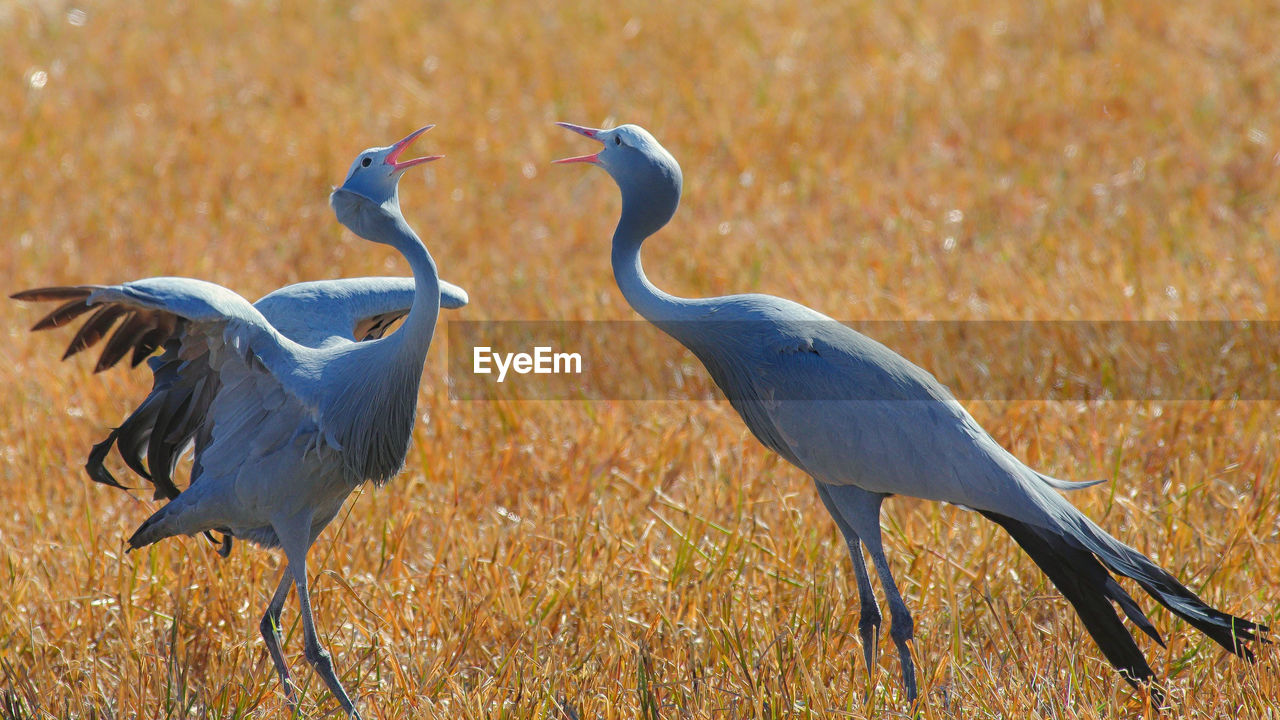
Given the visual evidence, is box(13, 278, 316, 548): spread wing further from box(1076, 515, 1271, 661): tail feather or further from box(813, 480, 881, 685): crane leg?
box(1076, 515, 1271, 661): tail feather

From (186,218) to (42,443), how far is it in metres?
3.01

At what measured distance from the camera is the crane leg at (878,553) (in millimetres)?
3176

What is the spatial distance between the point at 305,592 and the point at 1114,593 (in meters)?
1.94

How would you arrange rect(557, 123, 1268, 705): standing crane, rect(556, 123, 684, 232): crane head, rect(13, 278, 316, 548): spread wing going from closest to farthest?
rect(13, 278, 316, 548): spread wing, rect(557, 123, 1268, 705): standing crane, rect(556, 123, 684, 232): crane head

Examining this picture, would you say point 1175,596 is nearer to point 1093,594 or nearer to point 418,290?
point 1093,594

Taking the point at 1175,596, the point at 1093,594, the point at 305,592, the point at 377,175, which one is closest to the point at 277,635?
the point at 305,592

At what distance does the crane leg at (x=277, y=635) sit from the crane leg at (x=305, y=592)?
0.28ft

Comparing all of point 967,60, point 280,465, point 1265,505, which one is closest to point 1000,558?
point 1265,505

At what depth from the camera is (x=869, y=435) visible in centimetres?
316

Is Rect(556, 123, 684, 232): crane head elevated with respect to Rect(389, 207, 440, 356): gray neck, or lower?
elevated

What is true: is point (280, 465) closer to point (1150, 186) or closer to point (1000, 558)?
point (1000, 558)


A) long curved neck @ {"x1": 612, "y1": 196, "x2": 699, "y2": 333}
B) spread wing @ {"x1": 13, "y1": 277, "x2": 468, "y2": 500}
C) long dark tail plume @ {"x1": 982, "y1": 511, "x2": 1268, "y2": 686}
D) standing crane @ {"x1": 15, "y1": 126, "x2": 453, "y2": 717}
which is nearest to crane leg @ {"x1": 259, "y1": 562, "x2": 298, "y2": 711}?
standing crane @ {"x1": 15, "y1": 126, "x2": 453, "y2": 717}

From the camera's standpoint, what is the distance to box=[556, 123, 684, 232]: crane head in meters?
3.23

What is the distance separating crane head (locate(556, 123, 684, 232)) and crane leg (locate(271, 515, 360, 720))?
1.13m
